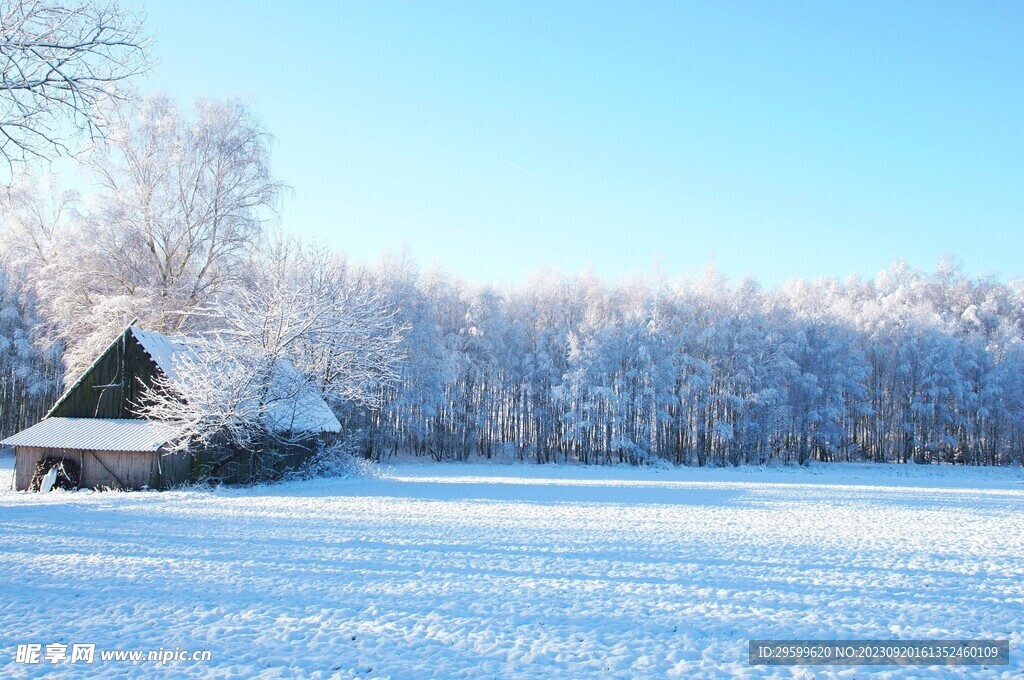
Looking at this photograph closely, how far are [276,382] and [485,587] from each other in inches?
694

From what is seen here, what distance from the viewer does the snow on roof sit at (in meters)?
23.5

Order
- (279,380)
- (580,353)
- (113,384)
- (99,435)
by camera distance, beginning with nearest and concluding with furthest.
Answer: (99,435) → (113,384) → (279,380) → (580,353)

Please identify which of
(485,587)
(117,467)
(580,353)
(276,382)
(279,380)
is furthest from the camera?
(580,353)

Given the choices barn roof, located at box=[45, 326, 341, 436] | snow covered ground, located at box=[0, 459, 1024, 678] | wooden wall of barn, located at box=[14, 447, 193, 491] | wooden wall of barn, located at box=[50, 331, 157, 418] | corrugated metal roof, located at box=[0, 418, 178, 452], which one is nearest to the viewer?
snow covered ground, located at box=[0, 459, 1024, 678]

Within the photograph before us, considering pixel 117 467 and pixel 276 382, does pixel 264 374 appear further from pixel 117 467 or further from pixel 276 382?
pixel 117 467

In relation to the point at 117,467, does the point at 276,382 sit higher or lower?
higher

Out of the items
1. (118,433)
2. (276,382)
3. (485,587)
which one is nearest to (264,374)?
(276,382)

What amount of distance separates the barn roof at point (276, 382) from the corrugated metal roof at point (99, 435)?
966mm

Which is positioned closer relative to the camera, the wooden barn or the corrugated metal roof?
the corrugated metal roof

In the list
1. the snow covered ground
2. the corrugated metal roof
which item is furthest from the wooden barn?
the snow covered ground

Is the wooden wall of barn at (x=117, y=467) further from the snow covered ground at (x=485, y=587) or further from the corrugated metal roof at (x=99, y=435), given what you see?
the snow covered ground at (x=485, y=587)

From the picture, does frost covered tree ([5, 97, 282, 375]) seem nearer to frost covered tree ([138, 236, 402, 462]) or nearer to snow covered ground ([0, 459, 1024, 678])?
frost covered tree ([138, 236, 402, 462])

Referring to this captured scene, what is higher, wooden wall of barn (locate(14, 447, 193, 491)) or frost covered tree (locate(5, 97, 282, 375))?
frost covered tree (locate(5, 97, 282, 375))

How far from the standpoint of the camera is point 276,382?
23859 mm
